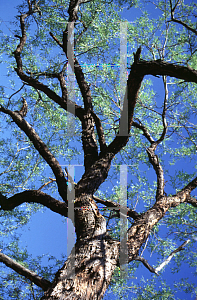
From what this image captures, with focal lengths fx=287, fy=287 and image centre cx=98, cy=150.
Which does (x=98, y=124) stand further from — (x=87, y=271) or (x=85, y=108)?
(x=87, y=271)

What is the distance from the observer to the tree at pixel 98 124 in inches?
111

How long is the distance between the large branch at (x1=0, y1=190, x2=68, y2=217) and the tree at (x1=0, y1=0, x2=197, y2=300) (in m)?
0.01

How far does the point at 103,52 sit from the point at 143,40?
2.53 ft

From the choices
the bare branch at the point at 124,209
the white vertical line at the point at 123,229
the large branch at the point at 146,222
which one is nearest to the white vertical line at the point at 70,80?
the white vertical line at the point at 123,229

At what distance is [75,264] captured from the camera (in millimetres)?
1861

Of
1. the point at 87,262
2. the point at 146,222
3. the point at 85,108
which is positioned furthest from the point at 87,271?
the point at 85,108

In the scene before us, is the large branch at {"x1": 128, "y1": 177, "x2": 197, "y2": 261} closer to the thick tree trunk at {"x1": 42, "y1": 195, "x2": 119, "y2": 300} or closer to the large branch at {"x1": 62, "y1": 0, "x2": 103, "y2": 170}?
the thick tree trunk at {"x1": 42, "y1": 195, "x2": 119, "y2": 300}

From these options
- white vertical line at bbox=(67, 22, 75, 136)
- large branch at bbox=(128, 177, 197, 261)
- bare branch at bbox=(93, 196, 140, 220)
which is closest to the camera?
large branch at bbox=(128, 177, 197, 261)

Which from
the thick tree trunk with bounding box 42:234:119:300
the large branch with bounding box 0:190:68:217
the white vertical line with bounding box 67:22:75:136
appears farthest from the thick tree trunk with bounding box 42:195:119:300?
the white vertical line with bounding box 67:22:75:136

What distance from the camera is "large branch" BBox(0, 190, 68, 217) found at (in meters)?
2.64

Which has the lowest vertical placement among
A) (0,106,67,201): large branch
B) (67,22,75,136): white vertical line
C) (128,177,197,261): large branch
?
(128,177,197,261): large branch

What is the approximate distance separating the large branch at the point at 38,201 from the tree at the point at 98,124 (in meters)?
0.01

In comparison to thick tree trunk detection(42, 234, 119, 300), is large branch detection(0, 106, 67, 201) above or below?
above

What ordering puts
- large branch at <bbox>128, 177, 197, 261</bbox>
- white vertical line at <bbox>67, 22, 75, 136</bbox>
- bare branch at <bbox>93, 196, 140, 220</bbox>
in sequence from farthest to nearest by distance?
white vertical line at <bbox>67, 22, 75, 136</bbox>, bare branch at <bbox>93, 196, 140, 220</bbox>, large branch at <bbox>128, 177, 197, 261</bbox>
